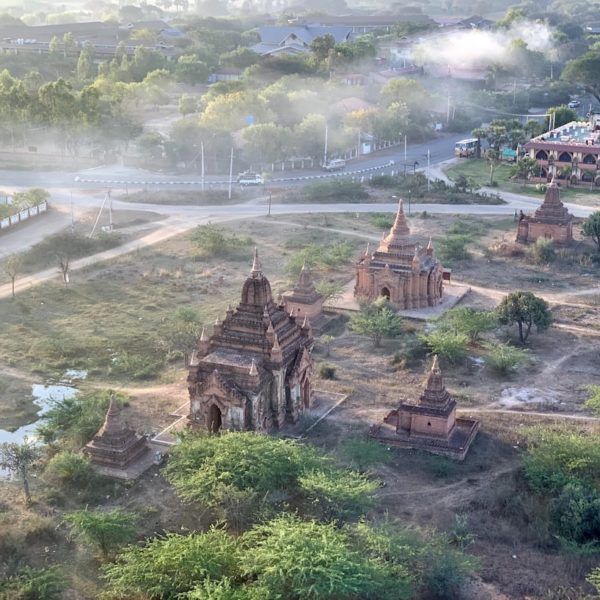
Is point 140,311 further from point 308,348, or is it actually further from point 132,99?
point 132,99

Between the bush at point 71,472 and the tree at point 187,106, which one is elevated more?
the tree at point 187,106

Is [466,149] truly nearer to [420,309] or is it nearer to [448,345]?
[420,309]

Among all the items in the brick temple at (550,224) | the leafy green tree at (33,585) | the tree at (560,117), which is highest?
the tree at (560,117)

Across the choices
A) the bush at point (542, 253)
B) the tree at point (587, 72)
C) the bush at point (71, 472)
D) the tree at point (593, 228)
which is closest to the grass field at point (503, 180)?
the tree at point (593, 228)

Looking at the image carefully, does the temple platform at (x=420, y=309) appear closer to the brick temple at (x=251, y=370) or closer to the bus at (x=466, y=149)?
the brick temple at (x=251, y=370)

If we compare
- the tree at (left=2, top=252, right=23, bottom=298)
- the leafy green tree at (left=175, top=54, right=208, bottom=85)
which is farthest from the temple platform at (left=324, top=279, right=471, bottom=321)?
the leafy green tree at (left=175, top=54, right=208, bottom=85)

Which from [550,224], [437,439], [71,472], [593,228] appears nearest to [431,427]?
[437,439]

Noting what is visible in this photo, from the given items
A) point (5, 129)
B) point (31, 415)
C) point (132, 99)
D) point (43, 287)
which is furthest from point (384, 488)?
point (132, 99)
